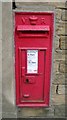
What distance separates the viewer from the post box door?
11.8 feet

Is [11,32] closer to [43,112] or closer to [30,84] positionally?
[30,84]

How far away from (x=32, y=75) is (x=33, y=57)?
0.27m

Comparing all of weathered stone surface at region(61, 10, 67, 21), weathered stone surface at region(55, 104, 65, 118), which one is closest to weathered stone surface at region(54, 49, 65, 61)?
weathered stone surface at region(61, 10, 67, 21)

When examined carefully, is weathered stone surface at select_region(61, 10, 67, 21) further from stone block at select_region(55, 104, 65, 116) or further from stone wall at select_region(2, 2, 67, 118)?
stone block at select_region(55, 104, 65, 116)

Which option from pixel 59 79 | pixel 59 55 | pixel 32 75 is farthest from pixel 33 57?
pixel 59 79

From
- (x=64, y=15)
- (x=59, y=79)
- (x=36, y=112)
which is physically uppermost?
(x=64, y=15)

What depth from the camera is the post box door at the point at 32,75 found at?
361 centimetres

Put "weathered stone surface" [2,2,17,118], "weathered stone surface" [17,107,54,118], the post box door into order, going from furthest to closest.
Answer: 1. "weathered stone surface" [17,107,54,118]
2. the post box door
3. "weathered stone surface" [2,2,17,118]

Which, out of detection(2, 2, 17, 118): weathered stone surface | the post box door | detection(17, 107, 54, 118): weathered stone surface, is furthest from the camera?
detection(17, 107, 54, 118): weathered stone surface

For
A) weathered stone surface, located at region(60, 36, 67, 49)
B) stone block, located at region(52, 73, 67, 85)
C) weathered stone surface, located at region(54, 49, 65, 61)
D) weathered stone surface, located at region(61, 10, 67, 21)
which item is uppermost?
weathered stone surface, located at region(61, 10, 67, 21)

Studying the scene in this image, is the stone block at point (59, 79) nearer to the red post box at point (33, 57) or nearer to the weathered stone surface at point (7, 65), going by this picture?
the red post box at point (33, 57)

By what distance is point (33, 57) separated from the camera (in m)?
3.63

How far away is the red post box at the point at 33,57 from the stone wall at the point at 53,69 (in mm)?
81

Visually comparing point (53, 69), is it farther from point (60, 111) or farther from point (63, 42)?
point (60, 111)
